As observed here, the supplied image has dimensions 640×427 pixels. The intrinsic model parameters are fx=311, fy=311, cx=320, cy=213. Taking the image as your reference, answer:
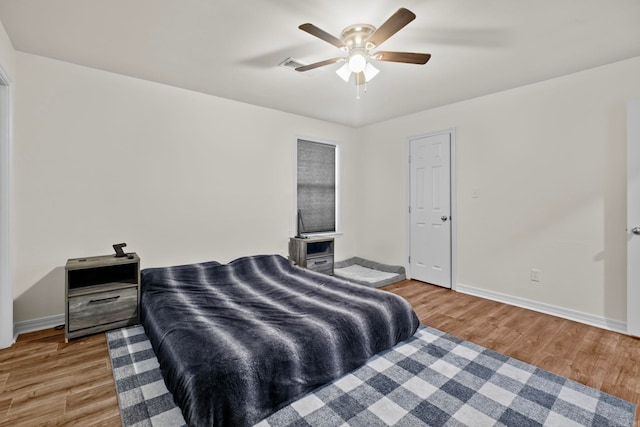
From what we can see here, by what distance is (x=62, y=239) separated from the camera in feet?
9.05

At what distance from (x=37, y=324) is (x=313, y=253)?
2887mm

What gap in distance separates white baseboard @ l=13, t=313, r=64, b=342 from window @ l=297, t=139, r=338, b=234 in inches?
104

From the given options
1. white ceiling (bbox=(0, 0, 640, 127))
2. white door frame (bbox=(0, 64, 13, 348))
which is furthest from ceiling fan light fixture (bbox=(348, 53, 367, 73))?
white door frame (bbox=(0, 64, 13, 348))

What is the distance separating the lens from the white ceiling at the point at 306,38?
197 cm

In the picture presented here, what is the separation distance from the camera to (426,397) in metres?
1.80

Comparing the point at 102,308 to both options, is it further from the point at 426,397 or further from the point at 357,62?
the point at 357,62

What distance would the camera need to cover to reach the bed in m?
1.53

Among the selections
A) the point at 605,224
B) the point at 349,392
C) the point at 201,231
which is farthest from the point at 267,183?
the point at 605,224

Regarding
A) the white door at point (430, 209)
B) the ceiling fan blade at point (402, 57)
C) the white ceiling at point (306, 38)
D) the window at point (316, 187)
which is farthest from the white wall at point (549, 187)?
the ceiling fan blade at point (402, 57)

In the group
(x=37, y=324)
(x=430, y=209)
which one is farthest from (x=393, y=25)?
(x=37, y=324)

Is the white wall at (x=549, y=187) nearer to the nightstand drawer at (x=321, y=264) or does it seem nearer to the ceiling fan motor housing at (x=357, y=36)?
the nightstand drawer at (x=321, y=264)

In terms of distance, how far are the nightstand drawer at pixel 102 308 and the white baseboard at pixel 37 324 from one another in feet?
1.45

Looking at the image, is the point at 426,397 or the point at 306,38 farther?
the point at 306,38

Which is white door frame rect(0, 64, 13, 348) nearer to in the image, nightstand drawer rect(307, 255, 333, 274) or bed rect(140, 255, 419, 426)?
bed rect(140, 255, 419, 426)
